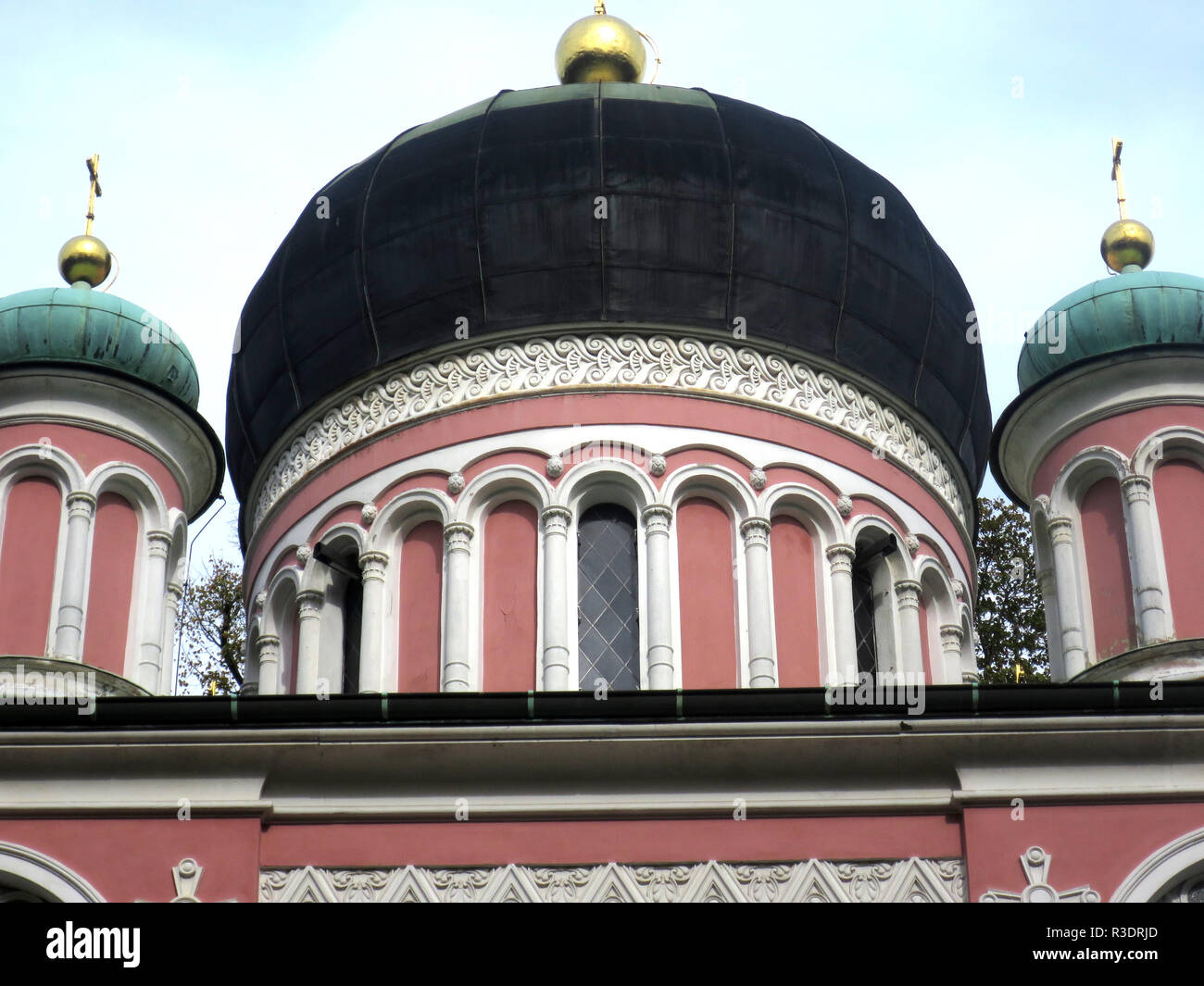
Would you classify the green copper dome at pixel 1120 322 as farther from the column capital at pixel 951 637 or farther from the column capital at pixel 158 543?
the column capital at pixel 158 543

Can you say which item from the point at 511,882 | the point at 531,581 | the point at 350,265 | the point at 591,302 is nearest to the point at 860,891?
the point at 511,882

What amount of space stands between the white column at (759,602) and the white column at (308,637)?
279cm

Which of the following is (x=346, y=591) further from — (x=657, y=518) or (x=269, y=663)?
(x=657, y=518)

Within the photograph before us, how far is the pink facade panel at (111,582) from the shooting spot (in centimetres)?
1548

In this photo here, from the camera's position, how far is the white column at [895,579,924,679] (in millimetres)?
15523

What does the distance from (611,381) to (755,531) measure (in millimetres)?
1377

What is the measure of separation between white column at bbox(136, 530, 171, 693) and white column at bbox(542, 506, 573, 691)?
100 inches

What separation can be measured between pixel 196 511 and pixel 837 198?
4.87 meters

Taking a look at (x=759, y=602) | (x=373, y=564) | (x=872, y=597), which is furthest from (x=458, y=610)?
(x=872, y=597)

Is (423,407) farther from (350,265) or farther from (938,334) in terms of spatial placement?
(938,334)

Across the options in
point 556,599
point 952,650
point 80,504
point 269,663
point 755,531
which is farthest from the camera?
point 952,650

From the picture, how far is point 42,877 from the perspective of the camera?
12.0 meters

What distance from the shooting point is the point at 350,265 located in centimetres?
1655

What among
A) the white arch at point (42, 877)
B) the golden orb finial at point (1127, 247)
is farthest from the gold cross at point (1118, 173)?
the white arch at point (42, 877)
